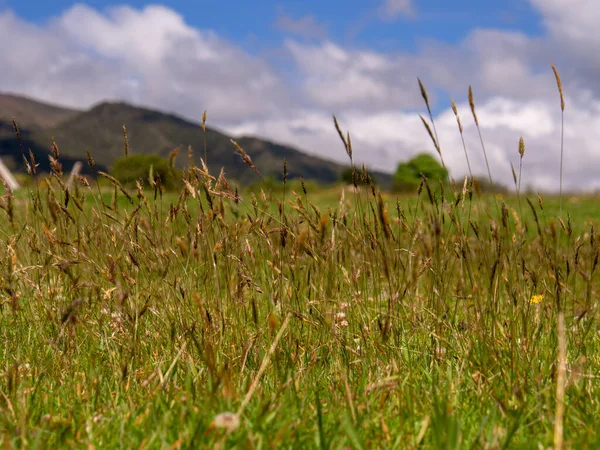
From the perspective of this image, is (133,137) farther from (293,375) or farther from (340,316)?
(293,375)

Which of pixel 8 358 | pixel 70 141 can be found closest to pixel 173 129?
pixel 70 141

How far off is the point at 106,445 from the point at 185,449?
26cm

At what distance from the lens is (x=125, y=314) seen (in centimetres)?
238

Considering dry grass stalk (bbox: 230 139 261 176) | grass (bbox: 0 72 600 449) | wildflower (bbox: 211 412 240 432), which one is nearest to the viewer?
wildflower (bbox: 211 412 240 432)

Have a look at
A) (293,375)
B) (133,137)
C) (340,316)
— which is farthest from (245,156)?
(133,137)

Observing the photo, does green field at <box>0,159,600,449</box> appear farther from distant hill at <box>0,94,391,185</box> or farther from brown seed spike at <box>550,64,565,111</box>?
distant hill at <box>0,94,391,185</box>

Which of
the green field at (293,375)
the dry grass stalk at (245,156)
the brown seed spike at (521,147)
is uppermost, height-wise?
the brown seed spike at (521,147)

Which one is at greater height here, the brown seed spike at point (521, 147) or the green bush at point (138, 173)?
the brown seed spike at point (521, 147)

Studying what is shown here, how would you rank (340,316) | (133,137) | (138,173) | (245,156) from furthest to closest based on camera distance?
(133,137), (340,316), (138,173), (245,156)

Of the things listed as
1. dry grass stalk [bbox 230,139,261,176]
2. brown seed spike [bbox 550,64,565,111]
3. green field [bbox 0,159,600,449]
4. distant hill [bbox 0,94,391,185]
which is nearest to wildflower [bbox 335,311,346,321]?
green field [bbox 0,159,600,449]

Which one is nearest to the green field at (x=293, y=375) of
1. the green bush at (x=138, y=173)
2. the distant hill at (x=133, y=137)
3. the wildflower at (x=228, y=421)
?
the wildflower at (x=228, y=421)

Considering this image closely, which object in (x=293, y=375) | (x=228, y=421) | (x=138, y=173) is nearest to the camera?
(x=228, y=421)

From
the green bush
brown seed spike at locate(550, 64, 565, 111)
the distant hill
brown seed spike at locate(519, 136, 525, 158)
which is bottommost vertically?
the green bush

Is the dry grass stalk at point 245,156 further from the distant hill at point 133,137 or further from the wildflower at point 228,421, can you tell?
the distant hill at point 133,137
